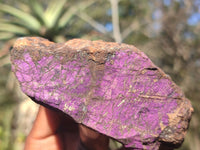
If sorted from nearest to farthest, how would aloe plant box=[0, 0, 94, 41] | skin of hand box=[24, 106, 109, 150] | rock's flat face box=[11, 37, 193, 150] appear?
rock's flat face box=[11, 37, 193, 150]
skin of hand box=[24, 106, 109, 150]
aloe plant box=[0, 0, 94, 41]

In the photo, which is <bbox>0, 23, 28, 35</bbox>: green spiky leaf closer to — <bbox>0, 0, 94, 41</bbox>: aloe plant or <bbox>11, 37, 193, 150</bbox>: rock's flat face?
<bbox>0, 0, 94, 41</bbox>: aloe plant

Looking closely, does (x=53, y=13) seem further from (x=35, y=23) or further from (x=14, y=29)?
(x=14, y=29)

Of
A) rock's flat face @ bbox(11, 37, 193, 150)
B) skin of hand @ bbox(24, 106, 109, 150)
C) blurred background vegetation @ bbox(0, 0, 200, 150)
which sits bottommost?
skin of hand @ bbox(24, 106, 109, 150)

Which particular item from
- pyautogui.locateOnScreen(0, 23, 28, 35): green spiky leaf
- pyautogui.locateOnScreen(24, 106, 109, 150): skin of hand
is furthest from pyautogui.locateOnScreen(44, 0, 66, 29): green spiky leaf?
pyautogui.locateOnScreen(24, 106, 109, 150): skin of hand

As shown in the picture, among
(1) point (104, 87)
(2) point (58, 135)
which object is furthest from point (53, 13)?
(1) point (104, 87)

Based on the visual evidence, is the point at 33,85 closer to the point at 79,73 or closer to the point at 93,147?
the point at 79,73

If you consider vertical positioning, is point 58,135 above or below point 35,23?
below
